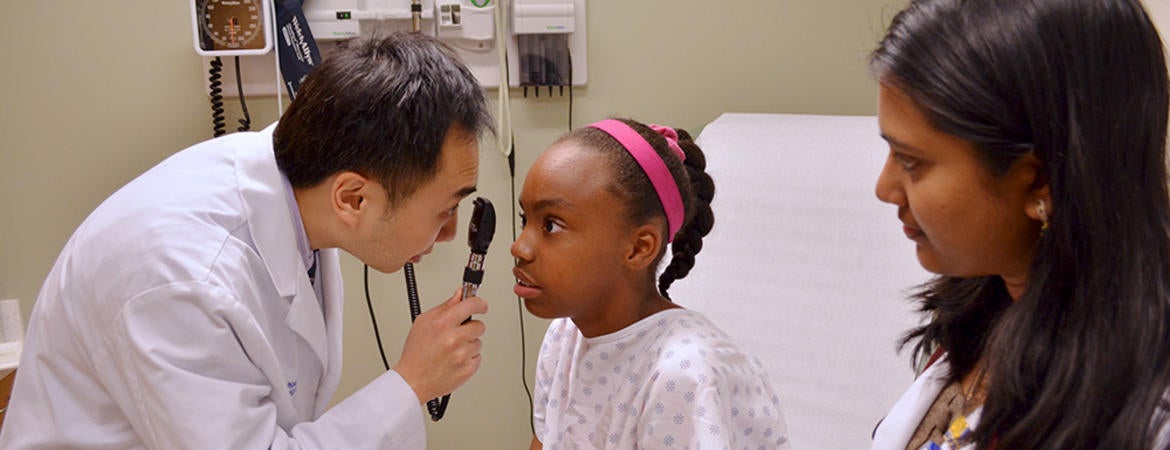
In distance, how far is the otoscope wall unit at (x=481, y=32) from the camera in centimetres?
197

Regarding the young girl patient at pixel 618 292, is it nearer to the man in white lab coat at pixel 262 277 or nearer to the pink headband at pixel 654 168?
the pink headband at pixel 654 168

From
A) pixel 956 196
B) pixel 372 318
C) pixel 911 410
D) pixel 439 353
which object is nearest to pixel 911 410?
pixel 911 410

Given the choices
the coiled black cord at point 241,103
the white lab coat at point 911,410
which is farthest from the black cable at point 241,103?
the white lab coat at point 911,410

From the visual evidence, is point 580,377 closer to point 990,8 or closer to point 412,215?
point 412,215

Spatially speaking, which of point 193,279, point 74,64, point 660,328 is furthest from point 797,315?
point 74,64

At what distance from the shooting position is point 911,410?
90cm

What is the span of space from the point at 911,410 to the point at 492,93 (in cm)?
138

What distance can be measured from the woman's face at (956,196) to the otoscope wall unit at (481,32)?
4.41 ft

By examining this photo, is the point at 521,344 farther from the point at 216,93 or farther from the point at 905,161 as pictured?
the point at 905,161

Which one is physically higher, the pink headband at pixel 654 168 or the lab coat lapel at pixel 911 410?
the pink headband at pixel 654 168

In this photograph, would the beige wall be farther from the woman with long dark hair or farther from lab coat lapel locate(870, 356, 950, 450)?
the woman with long dark hair

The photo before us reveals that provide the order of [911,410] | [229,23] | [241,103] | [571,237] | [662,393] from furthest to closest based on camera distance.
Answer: [241,103] → [229,23] → [571,237] → [662,393] → [911,410]

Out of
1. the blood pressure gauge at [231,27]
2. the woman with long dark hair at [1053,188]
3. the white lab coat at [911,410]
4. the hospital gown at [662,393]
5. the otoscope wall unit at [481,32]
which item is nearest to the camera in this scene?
the woman with long dark hair at [1053,188]

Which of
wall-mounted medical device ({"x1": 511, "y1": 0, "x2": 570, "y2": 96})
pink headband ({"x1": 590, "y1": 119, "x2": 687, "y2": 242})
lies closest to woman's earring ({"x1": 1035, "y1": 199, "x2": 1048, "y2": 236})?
pink headband ({"x1": 590, "y1": 119, "x2": 687, "y2": 242})
